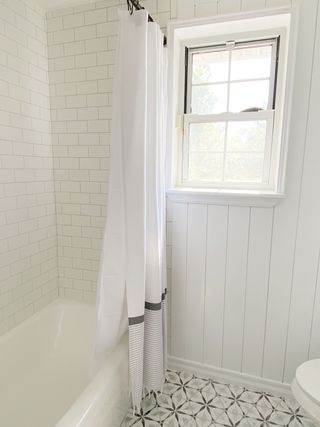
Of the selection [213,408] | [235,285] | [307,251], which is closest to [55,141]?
[235,285]

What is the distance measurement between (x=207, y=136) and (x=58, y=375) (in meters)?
1.84

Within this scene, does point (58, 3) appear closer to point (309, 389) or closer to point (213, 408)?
point (309, 389)

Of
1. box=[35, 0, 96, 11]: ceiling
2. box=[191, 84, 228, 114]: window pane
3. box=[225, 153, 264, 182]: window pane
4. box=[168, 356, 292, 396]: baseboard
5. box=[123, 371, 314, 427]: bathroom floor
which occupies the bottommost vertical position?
box=[123, 371, 314, 427]: bathroom floor

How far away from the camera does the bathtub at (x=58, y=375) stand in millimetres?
1188

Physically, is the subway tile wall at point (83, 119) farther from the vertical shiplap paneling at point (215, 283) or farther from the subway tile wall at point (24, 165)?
the vertical shiplap paneling at point (215, 283)

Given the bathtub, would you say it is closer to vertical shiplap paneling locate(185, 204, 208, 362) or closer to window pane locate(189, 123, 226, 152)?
vertical shiplap paneling locate(185, 204, 208, 362)

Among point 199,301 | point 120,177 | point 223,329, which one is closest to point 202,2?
point 120,177

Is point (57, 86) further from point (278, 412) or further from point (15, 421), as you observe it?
point (278, 412)

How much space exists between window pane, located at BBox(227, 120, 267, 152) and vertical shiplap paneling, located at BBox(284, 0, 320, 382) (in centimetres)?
27

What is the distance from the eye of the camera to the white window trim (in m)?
1.33

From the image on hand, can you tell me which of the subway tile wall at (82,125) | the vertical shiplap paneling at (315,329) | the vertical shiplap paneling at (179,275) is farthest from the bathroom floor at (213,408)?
the subway tile wall at (82,125)

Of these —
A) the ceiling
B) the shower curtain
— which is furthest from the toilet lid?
the ceiling

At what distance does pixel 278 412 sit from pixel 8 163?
2151mm

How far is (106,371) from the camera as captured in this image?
50.0 inches
